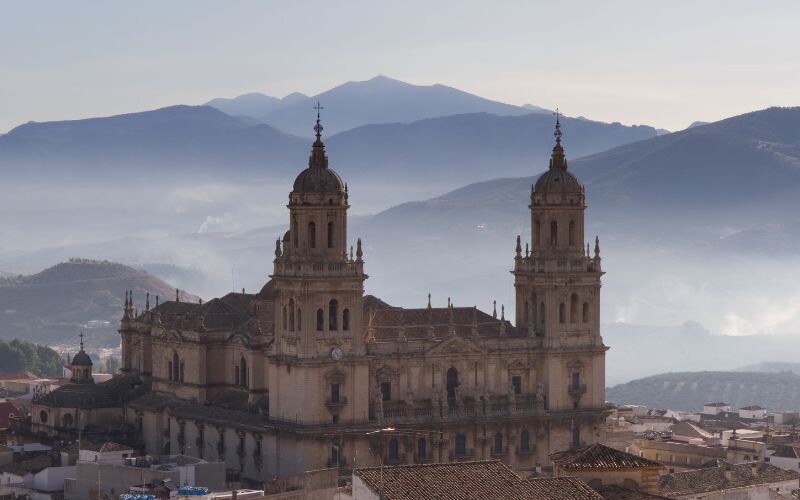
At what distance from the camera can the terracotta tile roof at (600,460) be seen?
221 feet

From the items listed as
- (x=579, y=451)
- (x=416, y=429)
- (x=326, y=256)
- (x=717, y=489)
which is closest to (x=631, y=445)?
Answer: (x=416, y=429)

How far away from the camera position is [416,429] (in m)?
98.9

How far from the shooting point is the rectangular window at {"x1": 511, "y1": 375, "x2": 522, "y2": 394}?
342 feet

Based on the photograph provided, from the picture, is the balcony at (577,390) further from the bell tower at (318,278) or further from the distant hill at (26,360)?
the distant hill at (26,360)

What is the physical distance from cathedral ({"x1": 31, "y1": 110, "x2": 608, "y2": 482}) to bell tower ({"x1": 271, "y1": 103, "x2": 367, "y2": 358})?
0.22ft

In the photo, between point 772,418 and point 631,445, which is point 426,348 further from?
point 772,418

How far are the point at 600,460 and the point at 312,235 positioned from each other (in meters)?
32.5

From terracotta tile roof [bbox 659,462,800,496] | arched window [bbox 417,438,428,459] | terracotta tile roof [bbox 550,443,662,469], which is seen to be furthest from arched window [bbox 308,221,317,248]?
terracotta tile roof [bbox 550,443,662,469]

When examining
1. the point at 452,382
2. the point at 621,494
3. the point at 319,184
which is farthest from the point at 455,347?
the point at 621,494

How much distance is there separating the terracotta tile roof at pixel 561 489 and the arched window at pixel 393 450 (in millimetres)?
36477

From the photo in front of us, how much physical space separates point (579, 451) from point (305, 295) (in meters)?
28.7

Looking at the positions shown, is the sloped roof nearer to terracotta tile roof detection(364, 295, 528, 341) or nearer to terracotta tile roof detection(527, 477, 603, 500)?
terracotta tile roof detection(364, 295, 528, 341)

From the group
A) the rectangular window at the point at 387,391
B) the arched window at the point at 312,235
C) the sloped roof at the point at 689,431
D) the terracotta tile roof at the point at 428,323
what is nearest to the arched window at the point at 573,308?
the terracotta tile roof at the point at 428,323

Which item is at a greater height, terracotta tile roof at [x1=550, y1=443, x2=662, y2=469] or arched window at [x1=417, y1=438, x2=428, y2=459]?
terracotta tile roof at [x1=550, y1=443, x2=662, y2=469]
